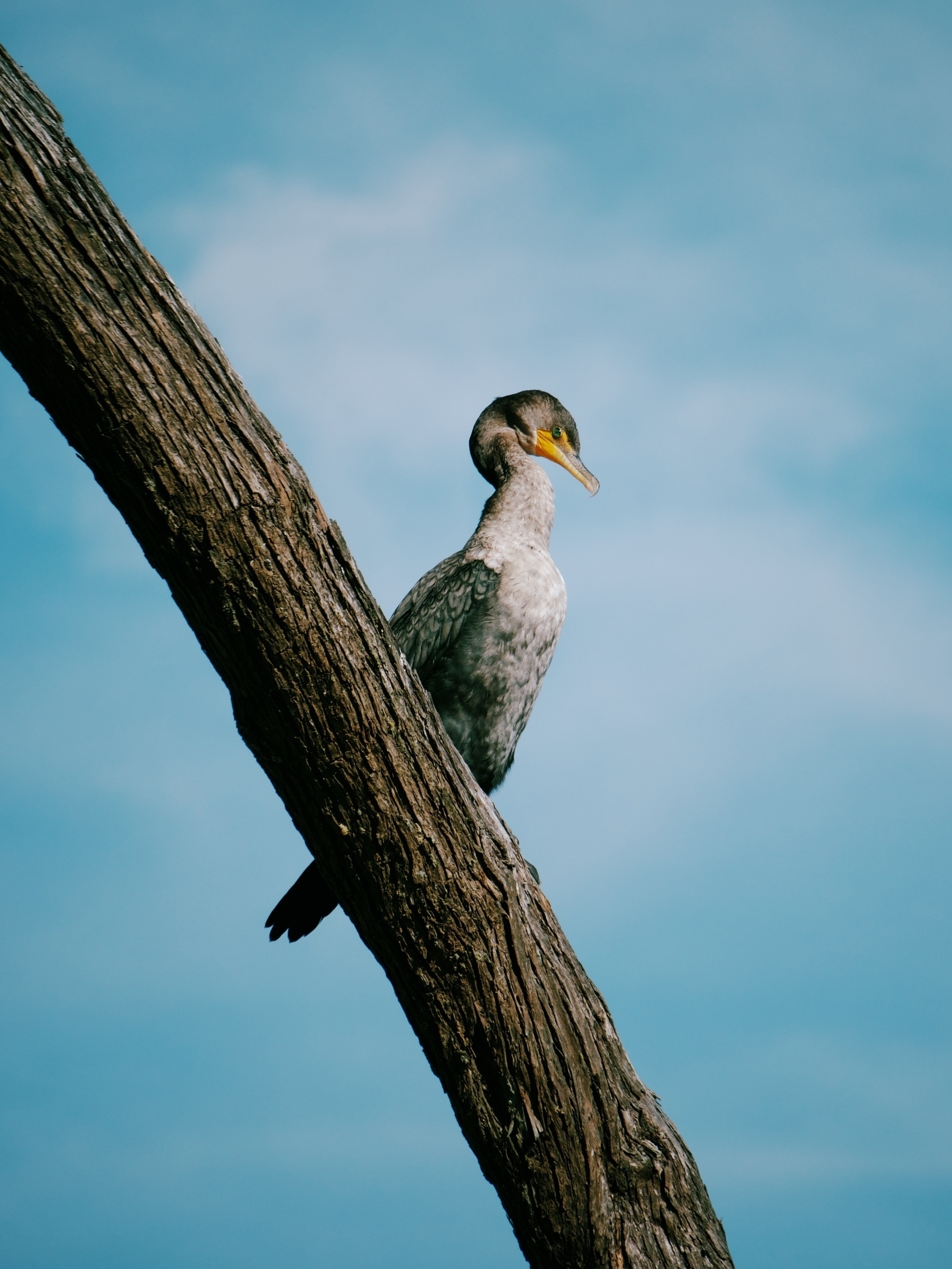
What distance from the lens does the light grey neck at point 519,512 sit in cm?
417

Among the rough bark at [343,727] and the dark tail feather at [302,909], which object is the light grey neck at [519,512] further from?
the rough bark at [343,727]

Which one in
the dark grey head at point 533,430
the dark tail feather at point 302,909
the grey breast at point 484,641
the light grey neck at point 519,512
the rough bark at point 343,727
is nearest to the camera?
the rough bark at point 343,727

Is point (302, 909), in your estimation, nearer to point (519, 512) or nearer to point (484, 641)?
point (484, 641)

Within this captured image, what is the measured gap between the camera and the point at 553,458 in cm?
459

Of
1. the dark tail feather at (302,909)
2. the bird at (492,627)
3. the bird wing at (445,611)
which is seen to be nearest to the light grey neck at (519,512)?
the bird at (492,627)

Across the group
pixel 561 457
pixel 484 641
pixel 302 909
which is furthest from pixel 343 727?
pixel 561 457

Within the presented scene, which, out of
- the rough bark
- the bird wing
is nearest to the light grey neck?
the bird wing

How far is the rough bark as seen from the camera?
2.21 meters

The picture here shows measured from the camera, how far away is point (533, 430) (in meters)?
4.59

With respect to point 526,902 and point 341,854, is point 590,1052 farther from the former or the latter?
point 341,854

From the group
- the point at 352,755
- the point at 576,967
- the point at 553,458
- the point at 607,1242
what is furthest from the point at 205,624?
the point at 553,458

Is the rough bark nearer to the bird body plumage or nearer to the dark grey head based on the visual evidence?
the bird body plumage

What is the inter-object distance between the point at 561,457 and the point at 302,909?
215cm

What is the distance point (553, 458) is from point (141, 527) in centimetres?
254
